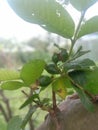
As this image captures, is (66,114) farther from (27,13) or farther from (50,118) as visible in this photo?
(27,13)

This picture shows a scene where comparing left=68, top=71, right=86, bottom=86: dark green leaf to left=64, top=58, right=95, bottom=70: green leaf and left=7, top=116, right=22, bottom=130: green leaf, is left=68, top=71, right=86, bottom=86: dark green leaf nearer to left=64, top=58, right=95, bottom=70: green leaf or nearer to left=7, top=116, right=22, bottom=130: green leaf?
left=64, top=58, right=95, bottom=70: green leaf

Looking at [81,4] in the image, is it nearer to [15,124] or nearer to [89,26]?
[89,26]

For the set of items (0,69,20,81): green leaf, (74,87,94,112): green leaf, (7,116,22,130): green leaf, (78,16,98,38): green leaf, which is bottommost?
(7,116,22,130): green leaf

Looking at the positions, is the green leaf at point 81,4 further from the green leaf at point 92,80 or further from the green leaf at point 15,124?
the green leaf at point 15,124

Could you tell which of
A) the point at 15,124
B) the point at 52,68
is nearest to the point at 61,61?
the point at 52,68

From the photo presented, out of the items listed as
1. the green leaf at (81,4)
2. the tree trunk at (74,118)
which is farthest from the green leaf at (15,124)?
the green leaf at (81,4)

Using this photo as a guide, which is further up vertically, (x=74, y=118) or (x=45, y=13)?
(x=45, y=13)

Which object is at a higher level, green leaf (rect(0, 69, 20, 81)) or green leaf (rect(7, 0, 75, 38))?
green leaf (rect(7, 0, 75, 38))

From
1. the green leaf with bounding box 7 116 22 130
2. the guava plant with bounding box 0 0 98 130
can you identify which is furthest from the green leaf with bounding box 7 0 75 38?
the green leaf with bounding box 7 116 22 130
